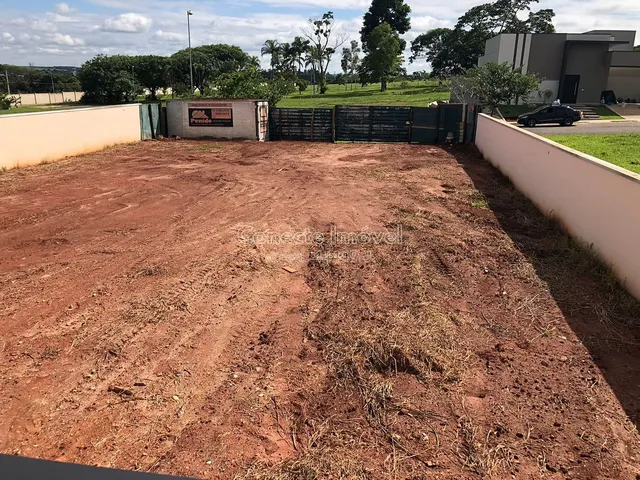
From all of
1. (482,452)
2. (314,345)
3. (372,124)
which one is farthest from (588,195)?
(372,124)

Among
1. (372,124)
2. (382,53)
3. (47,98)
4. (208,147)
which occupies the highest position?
(382,53)

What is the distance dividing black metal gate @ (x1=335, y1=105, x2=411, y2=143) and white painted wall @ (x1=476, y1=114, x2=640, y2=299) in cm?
1034

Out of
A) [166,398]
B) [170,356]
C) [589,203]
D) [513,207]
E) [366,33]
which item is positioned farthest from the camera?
[366,33]

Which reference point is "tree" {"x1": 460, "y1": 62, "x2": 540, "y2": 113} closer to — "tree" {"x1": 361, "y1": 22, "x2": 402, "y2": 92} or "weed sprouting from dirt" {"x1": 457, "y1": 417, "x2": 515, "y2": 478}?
"tree" {"x1": 361, "y1": 22, "x2": 402, "y2": 92}

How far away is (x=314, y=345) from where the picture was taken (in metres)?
5.28

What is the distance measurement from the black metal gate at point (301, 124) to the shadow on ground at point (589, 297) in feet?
47.0

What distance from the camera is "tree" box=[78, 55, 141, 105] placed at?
6244 cm

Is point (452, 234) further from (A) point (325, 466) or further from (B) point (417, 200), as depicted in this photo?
(A) point (325, 466)

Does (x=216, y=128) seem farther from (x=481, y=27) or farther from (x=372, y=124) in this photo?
(x=481, y=27)

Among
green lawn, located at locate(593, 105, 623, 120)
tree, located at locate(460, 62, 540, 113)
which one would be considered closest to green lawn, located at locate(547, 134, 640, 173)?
tree, located at locate(460, 62, 540, 113)

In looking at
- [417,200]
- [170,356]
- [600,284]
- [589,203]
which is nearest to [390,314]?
[170,356]

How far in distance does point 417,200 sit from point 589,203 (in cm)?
437

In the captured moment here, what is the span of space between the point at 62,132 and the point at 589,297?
17769 millimetres

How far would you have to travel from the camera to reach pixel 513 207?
36.9ft
